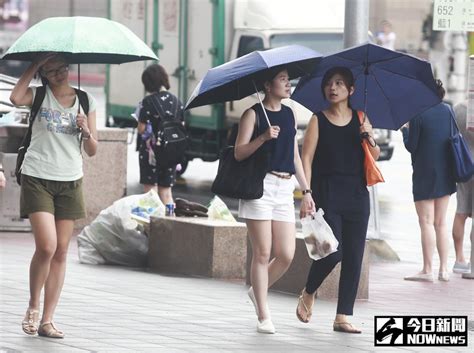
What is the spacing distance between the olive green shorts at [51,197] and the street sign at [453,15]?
3.38m

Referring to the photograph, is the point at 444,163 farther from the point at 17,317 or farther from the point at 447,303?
the point at 17,317

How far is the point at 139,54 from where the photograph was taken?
8.45 m

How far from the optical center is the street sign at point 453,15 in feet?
33.7

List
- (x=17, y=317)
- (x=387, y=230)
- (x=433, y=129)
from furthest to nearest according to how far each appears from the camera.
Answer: (x=387, y=230) < (x=433, y=129) < (x=17, y=317)

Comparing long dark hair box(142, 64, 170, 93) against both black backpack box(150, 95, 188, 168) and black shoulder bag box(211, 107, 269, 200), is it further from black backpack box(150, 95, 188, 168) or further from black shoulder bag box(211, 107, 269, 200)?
black shoulder bag box(211, 107, 269, 200)

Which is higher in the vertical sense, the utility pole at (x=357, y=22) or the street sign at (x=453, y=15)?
the street sign at (x=453, y=15)

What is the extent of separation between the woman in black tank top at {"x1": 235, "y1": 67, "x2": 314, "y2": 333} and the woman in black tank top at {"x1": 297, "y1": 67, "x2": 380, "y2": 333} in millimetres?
174

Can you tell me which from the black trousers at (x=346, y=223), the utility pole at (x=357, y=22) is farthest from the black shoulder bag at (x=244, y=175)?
the utility pole at (x=357, y=22)

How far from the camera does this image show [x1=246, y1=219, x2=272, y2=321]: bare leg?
8703 mm

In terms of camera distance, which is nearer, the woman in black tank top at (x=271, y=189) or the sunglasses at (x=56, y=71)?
the sunglasses at (x=56, y=71)

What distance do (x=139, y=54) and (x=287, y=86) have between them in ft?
3.22

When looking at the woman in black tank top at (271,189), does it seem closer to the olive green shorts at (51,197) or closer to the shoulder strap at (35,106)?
the olive green shorts at (51,197)

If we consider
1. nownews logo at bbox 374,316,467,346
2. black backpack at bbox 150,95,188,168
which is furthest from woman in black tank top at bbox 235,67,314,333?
black backpack at bbox 150,95,188,168

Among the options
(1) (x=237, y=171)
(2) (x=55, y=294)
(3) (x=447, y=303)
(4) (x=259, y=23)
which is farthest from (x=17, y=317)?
(4) (x=259, y=23)
